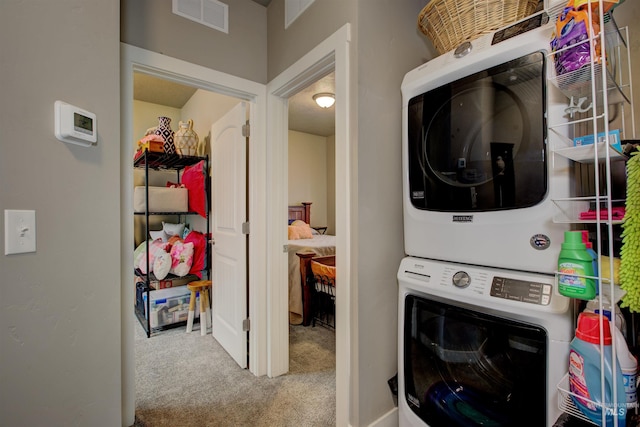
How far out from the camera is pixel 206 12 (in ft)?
6.32

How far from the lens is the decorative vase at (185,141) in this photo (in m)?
3.22

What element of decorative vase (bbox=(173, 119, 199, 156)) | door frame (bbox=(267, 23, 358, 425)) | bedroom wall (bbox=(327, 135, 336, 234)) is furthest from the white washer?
bedroom wall (bbox=(327, 135, 336, 234))

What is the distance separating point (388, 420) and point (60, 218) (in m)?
1.73

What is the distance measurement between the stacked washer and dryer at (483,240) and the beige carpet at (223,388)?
0.80 metres

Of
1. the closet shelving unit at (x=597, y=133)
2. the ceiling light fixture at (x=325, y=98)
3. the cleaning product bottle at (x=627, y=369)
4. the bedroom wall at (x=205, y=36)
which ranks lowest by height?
the cleaning product bottle at (x=627, y=369)

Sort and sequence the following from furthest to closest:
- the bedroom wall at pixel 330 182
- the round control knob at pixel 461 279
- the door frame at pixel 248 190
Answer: the bedroom wall at pixel 330 182 → the door frame at pixel 248 190 → the round control knob at pixel 461 279

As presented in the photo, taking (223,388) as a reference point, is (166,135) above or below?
above

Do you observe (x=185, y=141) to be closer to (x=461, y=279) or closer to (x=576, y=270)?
(x=461, y=279)

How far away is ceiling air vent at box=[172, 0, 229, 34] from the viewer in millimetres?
1840

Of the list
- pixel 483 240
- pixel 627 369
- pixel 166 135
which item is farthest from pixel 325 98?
pixel 627 369

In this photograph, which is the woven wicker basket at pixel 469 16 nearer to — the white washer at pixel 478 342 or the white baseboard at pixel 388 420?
the white washer at pixel 478 342

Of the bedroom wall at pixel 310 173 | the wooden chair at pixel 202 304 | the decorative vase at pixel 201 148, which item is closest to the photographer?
the wooden chair at pixel 202 304

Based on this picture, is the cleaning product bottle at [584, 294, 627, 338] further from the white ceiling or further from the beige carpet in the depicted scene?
the white ceiling

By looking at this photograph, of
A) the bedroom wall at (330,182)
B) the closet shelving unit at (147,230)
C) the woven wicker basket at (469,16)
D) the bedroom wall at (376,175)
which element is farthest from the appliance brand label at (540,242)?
the bedroom wall at (330,182)
